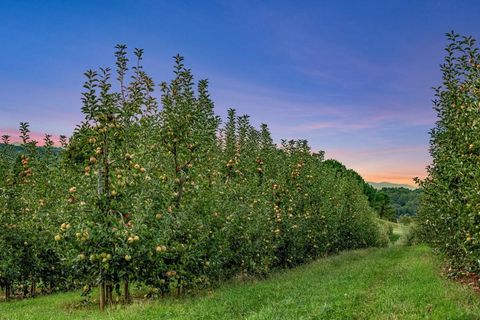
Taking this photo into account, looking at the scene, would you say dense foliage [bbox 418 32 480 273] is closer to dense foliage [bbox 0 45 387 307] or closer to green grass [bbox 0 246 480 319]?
green grass [bbox 0 246 480 319]

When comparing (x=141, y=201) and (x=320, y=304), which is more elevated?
(x=141, y=201)

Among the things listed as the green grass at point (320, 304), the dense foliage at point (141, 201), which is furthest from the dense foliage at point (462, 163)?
the dense foliage at point (141, 201)

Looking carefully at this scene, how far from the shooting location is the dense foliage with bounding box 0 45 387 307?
11.9 meters

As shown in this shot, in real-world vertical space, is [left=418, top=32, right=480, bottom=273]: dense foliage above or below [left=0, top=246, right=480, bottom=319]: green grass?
above

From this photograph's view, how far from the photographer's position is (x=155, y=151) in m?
14.2

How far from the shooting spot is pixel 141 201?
11820 millimetres

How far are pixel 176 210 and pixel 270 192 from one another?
1039 centimetres

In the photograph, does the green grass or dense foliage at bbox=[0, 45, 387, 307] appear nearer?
the green grass

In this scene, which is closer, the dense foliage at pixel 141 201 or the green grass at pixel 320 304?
the green grass at pixel 320 304

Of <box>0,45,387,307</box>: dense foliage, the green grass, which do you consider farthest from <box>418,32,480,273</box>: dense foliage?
<box>0,45,387,307</box>: dense foliage

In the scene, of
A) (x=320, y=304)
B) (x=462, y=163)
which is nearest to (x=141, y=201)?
(x=320, y=304)

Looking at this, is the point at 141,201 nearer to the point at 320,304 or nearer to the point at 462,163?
the point at 320,304

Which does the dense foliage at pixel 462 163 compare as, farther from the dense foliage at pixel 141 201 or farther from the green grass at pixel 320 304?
the dense foliage at pixel 141 201

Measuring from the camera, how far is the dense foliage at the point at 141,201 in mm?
11891
